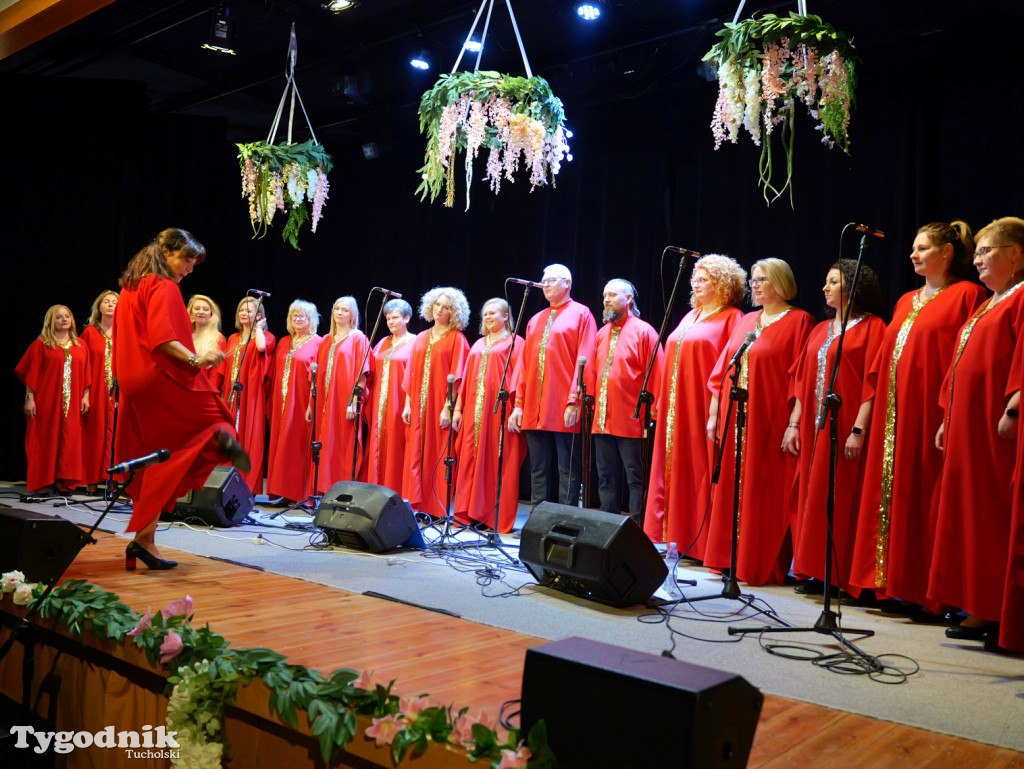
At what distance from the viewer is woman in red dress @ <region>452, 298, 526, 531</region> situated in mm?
6633

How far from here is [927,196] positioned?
17.8ft

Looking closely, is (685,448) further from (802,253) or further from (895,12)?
(895,12)

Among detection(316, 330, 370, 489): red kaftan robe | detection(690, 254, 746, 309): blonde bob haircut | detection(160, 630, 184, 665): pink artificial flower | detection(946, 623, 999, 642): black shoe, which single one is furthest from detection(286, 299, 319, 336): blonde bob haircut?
detection(946, 623, 999, 642): black shoe

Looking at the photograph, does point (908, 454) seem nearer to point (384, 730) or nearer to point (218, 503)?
point (384, 730)

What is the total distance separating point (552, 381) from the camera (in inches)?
250

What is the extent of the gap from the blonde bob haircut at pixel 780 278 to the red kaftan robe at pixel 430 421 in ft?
9.39

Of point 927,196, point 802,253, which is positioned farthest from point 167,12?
point 927,196

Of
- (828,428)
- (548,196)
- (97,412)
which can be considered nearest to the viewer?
(828,428)

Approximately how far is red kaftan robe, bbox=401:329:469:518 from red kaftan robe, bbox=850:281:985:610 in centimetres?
363

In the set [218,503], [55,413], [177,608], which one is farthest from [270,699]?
[55,413]

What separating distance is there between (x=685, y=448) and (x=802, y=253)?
1824 millimetres

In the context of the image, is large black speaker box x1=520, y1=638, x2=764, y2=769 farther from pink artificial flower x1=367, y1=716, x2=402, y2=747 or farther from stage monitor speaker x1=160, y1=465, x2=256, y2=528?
stage monitor speaker x1=160, y1=465, x2=256, y2=528

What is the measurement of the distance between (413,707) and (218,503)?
4544mm

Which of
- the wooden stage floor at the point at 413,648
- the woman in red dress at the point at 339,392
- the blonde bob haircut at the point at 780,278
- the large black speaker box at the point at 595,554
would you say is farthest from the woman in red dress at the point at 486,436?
the wooden stage floor at the point at 413,648
